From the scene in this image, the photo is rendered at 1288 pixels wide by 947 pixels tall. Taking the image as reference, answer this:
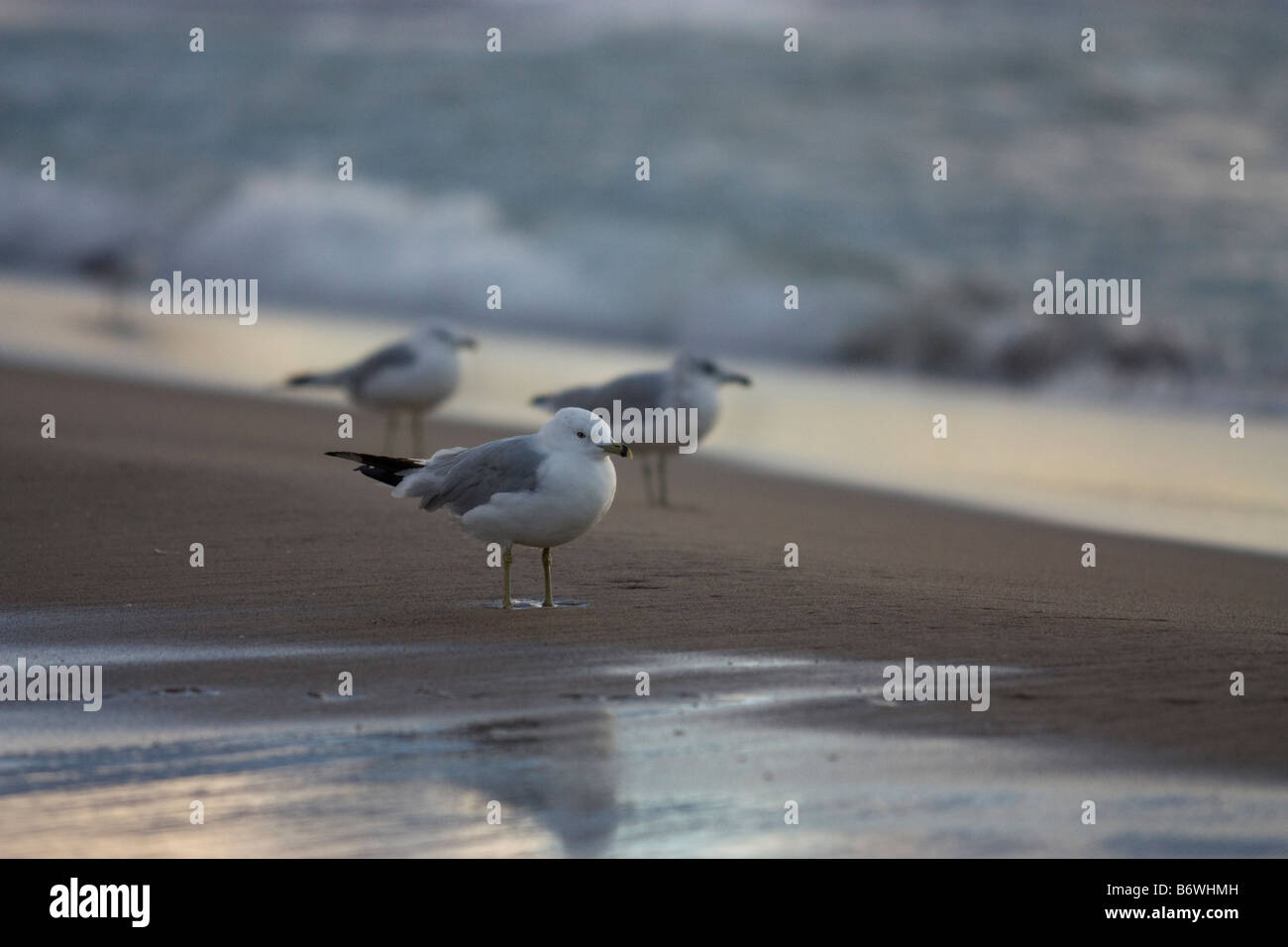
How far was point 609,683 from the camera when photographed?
5820 mm

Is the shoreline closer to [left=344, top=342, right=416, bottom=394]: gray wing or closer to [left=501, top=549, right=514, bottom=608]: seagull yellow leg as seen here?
[left=344, top=342, right=416, bottom=394]: gray wing

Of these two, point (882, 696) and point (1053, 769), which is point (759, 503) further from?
point (1053, 769)

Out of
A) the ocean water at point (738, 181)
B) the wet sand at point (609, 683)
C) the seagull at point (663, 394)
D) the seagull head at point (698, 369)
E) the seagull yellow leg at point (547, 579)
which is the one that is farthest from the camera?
the ocean water at point (738, 181)

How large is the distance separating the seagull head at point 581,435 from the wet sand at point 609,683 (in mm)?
619

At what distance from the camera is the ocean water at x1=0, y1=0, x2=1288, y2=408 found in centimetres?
1959

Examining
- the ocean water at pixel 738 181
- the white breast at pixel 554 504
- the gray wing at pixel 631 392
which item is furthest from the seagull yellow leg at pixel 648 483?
the ocean water at pixel 738 181

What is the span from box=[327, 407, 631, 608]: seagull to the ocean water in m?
10.4

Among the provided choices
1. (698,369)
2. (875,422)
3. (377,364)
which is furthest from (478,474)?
(875,422)

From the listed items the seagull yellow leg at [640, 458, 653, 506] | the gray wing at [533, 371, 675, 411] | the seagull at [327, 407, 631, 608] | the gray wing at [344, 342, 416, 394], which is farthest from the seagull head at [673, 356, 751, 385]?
the seagull at [327, 407, 631, 608]

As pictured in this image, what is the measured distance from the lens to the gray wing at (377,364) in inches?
480

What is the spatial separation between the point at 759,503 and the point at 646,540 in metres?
2.01

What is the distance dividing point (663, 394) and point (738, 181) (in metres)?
15.6

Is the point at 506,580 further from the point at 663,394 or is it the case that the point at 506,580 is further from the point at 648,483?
the point at 663,394

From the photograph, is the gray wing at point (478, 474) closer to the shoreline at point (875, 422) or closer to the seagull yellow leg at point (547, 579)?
the seagull yellow leg at point (547, 579)
